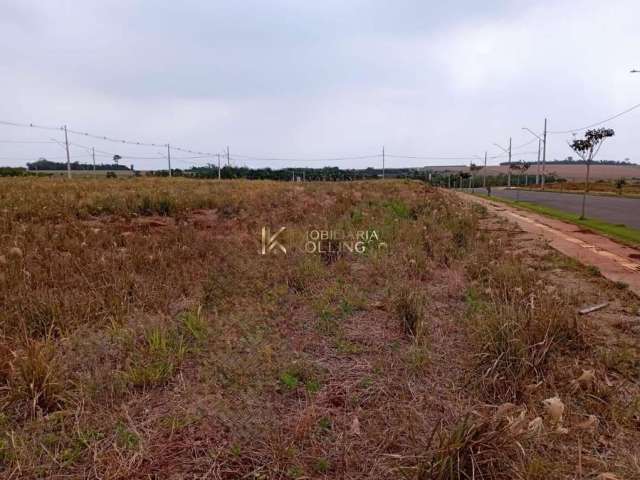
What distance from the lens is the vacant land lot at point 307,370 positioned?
176 centimetres

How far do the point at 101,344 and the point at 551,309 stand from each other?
365cm

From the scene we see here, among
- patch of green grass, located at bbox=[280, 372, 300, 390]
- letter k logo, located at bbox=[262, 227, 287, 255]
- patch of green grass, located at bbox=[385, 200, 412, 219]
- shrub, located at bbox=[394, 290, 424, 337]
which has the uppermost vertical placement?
patch of green grass, located at bbox=[385, 200, 412, 219]

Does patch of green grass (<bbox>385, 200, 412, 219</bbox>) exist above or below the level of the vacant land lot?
above

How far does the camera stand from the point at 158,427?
6.59 ft

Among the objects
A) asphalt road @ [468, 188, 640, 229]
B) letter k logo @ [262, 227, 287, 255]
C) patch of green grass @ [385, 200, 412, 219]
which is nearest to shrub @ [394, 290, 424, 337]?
letter k logo @ [262, 227, 287, 255]

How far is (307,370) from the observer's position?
257cm

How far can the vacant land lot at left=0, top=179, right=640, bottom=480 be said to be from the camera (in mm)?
1760

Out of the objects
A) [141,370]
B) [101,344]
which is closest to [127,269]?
[101,344]

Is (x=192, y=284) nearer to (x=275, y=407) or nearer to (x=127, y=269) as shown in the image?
(x=127, y=269)

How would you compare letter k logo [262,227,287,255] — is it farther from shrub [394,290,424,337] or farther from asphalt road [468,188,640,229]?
asphalt road [468,188,640,229]

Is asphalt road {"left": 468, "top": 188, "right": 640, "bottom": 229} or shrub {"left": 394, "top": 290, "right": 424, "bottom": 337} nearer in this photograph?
shrub {"left": 394, "top": 290, "right": 424, "bottom": 337}

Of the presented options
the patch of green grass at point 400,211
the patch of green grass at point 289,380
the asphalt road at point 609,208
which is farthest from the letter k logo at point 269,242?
the asphalt road at point 609,208

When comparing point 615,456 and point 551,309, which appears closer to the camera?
point 615,456

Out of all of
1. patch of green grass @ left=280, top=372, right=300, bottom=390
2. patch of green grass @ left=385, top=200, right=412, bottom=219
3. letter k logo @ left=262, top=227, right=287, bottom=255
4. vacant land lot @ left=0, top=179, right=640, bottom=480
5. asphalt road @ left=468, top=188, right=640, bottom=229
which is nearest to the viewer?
vacant land lot @ left=0, top=179, right=640, bottom=480
